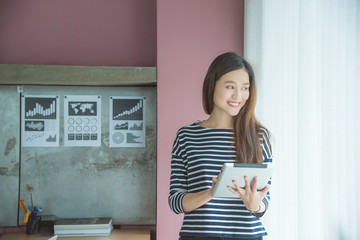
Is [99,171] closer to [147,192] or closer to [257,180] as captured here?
[147,192]

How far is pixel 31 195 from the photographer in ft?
7.42

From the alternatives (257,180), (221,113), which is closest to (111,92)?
(221,113)

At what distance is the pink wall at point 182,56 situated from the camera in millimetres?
2074

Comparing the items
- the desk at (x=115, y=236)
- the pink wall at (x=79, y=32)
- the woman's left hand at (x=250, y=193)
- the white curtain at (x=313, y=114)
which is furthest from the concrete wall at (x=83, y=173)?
the woman's left hand at (x=250, y=193)

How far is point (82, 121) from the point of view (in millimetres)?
2318

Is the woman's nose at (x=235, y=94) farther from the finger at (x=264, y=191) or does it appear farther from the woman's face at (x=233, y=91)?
the finger at (x=264, y=191)

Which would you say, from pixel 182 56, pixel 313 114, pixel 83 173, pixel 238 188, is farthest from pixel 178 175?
pixel 83 173

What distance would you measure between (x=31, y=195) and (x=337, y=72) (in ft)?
6.91

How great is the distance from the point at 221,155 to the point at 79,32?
1.68 metres

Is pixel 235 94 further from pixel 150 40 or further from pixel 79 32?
pixel 79 32

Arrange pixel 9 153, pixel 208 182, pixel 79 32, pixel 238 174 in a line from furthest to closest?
pixel 79 32
pixel 9 153
pixel 208 182
pixel 238 174

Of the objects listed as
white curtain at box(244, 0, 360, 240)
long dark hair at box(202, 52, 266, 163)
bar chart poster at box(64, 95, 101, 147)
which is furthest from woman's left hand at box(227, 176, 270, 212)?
bar chart poster at box(64, 95, 101, 147)

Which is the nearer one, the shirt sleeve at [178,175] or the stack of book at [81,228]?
the shirt sleeve at [178,175]

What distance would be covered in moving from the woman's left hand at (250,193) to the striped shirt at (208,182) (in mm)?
85
